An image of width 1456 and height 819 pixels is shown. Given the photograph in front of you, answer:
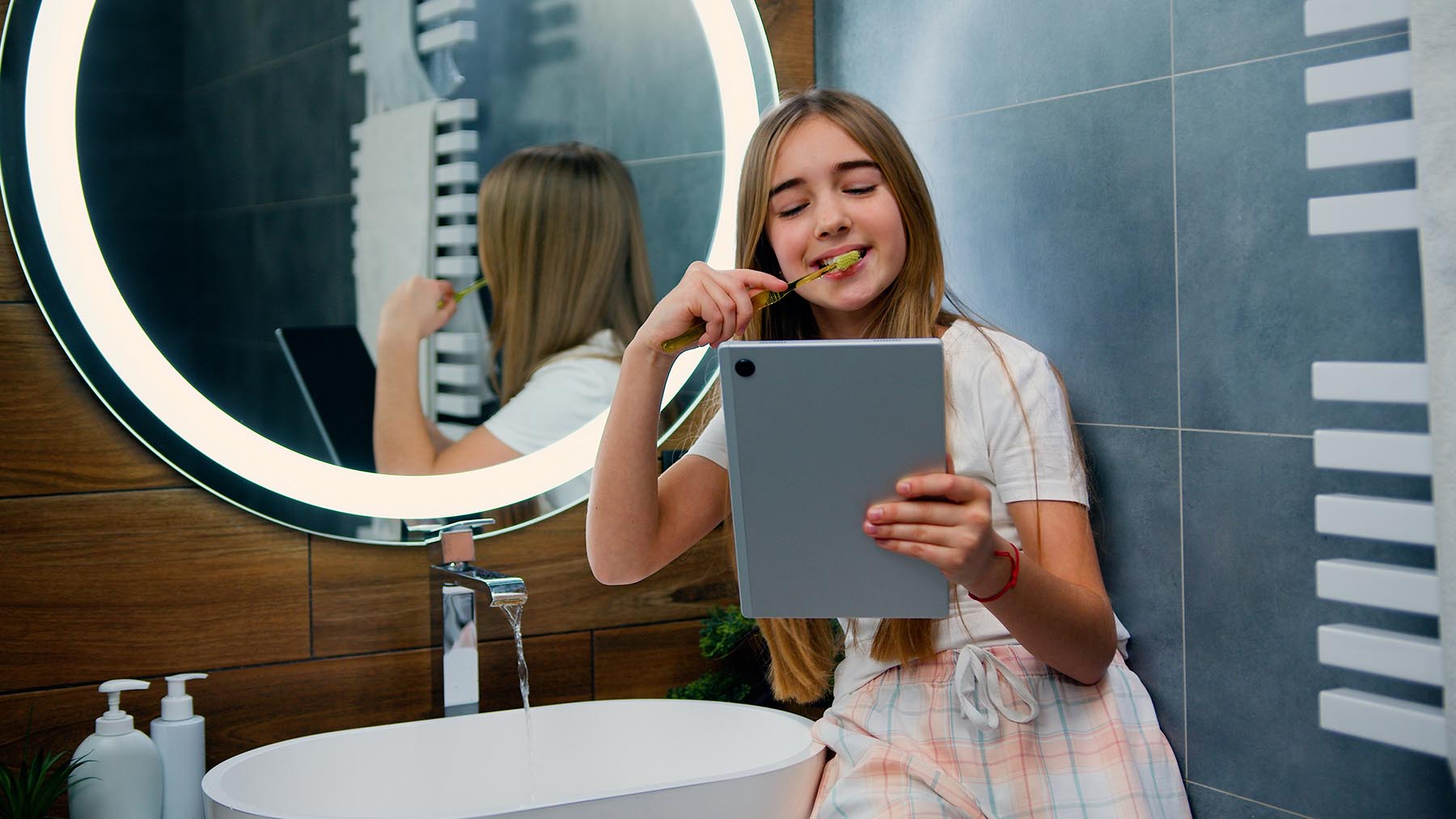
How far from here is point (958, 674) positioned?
3.76ft

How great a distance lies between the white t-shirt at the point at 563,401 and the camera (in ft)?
5.14

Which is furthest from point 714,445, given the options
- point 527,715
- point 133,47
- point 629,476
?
point 133,47

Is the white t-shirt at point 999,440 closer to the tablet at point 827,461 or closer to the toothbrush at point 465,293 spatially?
the tablet at point 827,461

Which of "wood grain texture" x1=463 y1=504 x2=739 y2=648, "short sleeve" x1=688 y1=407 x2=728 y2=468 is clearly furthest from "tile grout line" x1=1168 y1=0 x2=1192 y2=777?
"wood grain texture" x1=463 y1=504 x2=739 y2=648

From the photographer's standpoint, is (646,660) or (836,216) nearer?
→ (836,216)

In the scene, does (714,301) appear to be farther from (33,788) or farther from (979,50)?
(33,788)

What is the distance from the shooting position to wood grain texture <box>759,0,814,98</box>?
1735mm

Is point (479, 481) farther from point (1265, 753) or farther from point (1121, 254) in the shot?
point (1265, 753)

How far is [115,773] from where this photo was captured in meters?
1.17

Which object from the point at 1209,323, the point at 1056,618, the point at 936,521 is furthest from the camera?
the point at 1209,323

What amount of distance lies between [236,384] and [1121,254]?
102cm

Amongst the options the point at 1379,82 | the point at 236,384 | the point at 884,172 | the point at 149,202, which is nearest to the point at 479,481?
the point at 236,384

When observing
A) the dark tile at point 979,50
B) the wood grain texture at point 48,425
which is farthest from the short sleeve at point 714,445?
the wood grain texture at point 48,425

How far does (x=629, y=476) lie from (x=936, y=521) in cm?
42
